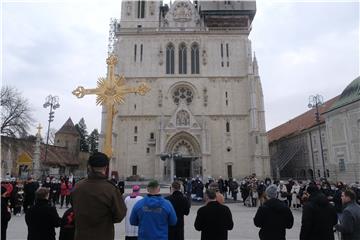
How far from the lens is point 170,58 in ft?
140

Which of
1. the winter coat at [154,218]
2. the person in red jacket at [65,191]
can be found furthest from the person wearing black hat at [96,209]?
the person in red jacket at [65,191]

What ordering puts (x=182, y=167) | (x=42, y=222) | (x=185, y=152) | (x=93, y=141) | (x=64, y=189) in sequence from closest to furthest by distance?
(x=42, y=222) < (x=64, y=189) < (x=185, y=152) < (x=182, y=167) < (x=93, y=141)

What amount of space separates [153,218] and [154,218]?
0.05 ft

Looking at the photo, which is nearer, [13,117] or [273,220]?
[273,220]

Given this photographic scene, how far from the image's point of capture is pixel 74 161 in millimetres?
55281

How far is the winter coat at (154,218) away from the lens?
427 centimetres

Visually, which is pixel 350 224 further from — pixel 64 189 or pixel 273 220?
pixel 64 189

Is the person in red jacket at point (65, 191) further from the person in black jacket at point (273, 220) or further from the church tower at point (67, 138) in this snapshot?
the church tower at point (67, 138)

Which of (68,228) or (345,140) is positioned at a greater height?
(345,140)

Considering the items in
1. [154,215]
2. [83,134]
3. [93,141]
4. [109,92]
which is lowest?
[154,215]

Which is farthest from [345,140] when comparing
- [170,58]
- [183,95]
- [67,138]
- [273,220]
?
[67,138]

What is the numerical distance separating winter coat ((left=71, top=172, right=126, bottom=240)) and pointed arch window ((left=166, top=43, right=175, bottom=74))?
3967 centimetres

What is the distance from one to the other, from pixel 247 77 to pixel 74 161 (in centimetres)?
3398

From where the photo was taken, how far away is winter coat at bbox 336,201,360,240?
4805 mm
